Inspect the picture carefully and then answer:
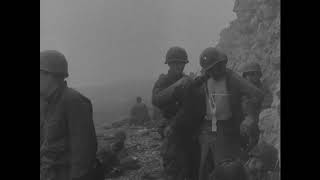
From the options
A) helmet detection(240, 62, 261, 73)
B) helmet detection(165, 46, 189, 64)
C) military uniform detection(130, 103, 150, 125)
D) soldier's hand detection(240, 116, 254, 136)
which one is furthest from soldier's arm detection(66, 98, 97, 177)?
helmet detection(240, 62, 261, 73)

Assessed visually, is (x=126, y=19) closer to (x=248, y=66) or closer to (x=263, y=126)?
(x=248, y=66)

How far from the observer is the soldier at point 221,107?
343 centimetres

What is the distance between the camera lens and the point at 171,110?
11.4ft

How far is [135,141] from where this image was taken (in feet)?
11.5

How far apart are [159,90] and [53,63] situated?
30.1 inches

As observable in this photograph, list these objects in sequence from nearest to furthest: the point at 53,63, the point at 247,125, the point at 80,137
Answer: the point at 80,137 → the point at 53,63 → the point at 247,125

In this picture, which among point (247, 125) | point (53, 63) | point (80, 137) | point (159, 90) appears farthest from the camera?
point (159, 90)

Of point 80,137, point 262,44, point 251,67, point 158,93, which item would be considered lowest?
point 80,137

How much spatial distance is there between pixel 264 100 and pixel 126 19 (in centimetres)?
117

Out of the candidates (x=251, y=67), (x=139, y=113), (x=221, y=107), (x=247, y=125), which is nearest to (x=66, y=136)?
(x=139, y=113)

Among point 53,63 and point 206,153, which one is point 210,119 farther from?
point 53,63

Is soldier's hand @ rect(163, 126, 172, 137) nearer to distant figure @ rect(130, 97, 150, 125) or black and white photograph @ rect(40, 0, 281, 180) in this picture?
black and white photograph @ rect(40, 0, 281, 180)
